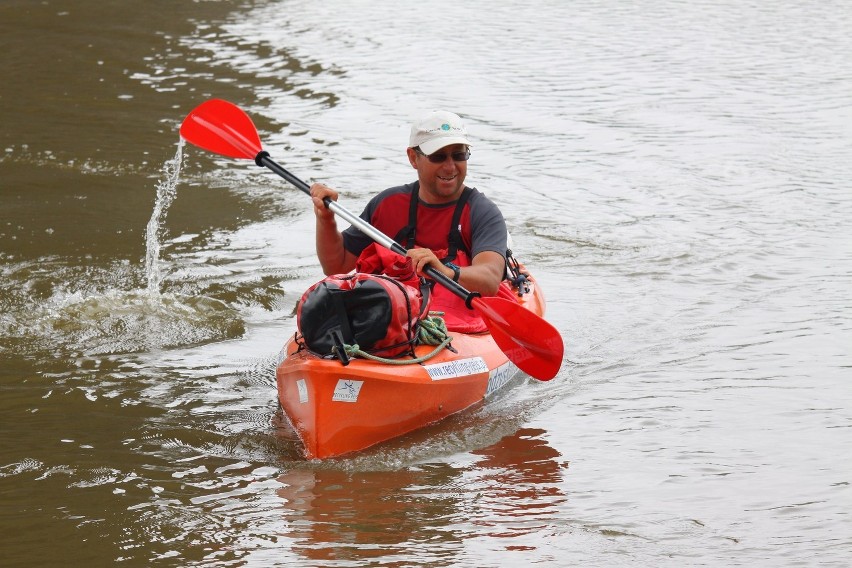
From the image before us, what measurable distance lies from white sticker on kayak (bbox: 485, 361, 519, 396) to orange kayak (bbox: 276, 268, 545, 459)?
181 millimetres

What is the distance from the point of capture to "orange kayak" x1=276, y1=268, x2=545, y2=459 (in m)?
5.06

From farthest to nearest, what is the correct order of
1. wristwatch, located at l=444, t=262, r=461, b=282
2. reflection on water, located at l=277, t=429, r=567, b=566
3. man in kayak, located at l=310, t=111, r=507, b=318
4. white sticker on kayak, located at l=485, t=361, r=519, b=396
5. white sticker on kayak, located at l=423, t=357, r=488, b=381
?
1. white sticker on kayak, located at l=485, t=361, r=519, b=396
2. man in kayak, located at l=310, t=111, r=507, b=318
3. wristwatch, located at l=444, t=262, r=461, b=282
4. white sticker on kayak, located at l=423, t=357, r=488, b=381
5. reflection on water, located at l=277, t=429, r=567, b=566

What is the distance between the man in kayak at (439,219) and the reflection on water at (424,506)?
89 cm

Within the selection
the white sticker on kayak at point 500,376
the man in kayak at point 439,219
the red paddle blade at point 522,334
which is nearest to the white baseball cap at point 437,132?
the man in kayak at point 439,219

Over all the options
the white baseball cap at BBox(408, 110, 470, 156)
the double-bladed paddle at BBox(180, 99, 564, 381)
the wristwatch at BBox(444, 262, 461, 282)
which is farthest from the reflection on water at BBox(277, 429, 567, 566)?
the white baseball cap at BBox(408, 110, 470, 156)

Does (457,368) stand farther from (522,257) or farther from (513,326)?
(522,257)

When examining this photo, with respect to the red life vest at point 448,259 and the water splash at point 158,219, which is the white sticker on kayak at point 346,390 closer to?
the red life vest at point 448,259

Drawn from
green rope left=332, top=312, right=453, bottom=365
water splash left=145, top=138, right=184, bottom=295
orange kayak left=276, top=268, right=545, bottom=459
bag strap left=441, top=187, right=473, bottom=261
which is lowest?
water splash left=145, top=138, right=184, bottom=295

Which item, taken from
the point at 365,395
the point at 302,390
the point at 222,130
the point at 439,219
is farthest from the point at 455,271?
the point at 222,130

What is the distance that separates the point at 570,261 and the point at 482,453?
3.50 m

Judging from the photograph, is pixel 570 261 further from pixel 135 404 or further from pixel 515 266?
pixel 135 404

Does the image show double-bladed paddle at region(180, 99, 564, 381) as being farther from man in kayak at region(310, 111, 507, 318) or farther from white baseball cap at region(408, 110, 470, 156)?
white baseball cap at region(408, 110, 470, 156)

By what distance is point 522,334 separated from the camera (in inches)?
219

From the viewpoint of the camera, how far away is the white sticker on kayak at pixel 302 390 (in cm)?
512
